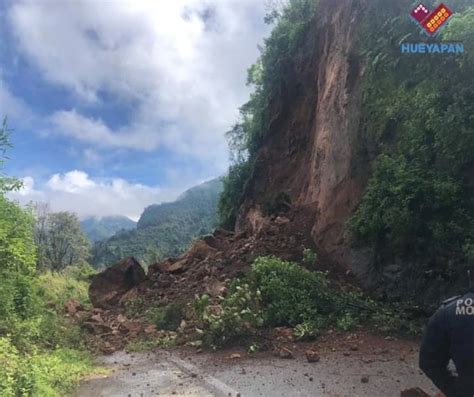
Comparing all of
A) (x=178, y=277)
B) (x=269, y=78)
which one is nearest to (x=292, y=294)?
(x=178, y=277)

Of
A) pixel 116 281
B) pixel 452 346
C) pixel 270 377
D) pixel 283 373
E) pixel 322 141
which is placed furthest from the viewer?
pixel 116 281

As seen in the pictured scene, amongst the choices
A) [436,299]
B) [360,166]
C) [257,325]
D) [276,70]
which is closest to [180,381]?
[257,325]

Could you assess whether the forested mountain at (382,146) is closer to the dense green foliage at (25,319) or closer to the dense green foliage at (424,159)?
the dense green foliage at (424,159)

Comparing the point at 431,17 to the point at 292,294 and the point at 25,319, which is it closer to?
the point at 292,294

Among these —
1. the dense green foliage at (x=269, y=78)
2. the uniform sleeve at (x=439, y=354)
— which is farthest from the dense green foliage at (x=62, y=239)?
the uniform sleeve at (x=439, y=354)

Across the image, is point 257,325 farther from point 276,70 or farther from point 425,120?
point 276,70

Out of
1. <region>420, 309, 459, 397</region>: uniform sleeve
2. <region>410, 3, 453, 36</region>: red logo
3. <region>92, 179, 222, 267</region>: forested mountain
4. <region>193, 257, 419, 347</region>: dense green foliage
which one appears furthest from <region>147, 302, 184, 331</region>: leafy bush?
<region>92, 179, 222, 267</region>: forested mountain

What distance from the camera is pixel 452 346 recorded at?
2494 millimetres

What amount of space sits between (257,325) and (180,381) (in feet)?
9.19

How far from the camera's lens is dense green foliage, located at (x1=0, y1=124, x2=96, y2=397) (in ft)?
25.8

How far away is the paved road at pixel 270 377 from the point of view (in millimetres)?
6633

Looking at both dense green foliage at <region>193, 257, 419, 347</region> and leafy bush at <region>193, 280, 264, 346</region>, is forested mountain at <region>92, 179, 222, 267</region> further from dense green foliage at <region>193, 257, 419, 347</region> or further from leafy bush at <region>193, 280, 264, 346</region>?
dense green foliage at <region>193, 257, 419, 347</region>

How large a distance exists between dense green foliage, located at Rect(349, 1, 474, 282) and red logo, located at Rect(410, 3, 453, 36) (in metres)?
0.23

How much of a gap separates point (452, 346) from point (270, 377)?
5.42 m
